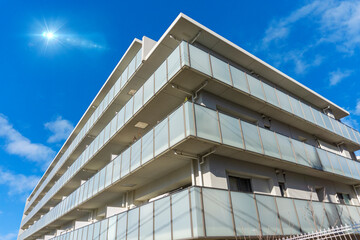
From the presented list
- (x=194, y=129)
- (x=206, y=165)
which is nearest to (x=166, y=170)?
(x=206, y=165)

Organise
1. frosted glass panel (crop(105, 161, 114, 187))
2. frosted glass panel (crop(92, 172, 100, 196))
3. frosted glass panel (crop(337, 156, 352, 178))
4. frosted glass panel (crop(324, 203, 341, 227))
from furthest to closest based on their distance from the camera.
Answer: frosted glass panel (crop(92, 172, 100, 196)), frosted glass panel (crop(337, 156, 352, 178)), frosted glass panel (crop(105, 161, 114, 187)), frosted glass panel (crop(324, 203, 341, 227))

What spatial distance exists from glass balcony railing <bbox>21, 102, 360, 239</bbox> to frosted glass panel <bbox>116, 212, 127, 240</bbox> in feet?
6.50

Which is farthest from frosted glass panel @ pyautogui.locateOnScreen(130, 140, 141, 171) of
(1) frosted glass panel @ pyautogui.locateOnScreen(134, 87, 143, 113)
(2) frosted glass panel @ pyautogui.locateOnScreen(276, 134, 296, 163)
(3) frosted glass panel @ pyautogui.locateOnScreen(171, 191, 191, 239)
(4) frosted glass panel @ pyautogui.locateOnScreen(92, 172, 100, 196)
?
(2) frosted glass panel @ pyautogui.locateOnScreen(276, 134, 296, 163)

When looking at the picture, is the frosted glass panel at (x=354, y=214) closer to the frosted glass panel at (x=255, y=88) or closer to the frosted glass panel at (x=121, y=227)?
the frosted glass panel at (x=255, y=88)

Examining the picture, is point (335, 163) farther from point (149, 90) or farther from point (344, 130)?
point (149, 90)

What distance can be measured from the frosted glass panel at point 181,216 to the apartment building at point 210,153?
0.03 metres

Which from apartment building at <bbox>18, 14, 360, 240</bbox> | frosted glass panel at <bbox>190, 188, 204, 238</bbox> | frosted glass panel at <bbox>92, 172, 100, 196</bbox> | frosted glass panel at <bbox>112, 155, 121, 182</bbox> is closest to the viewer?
frosted glass panel at <bbox>190, 188, 204, 238</bbox>

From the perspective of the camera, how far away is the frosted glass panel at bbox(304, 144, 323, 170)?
12846 millimetres

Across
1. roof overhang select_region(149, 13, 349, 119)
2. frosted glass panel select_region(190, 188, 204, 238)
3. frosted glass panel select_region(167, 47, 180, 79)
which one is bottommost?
frosted glass panel select_region(190, 188, 204, 238)

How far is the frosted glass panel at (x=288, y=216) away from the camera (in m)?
9.55

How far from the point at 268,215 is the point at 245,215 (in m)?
A: 1.27

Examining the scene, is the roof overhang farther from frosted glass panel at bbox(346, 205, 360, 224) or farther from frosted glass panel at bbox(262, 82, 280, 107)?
frosted glass panel at bbox(346, 205, 360, 224)

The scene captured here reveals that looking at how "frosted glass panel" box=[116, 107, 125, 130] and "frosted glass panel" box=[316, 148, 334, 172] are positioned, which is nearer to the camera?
"frosted glass panel" box=[316, 148, 334, 172]

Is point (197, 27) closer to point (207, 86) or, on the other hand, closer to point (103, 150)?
point (207, 86)
